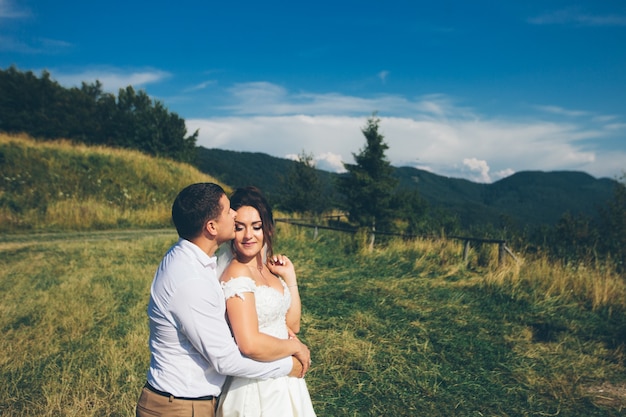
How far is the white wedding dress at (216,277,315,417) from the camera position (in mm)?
2223

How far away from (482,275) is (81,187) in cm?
1801

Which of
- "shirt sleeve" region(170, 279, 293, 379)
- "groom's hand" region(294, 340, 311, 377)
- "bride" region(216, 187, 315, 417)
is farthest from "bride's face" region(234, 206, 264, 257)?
"groom's hand" region(294, 340, 311, 377)

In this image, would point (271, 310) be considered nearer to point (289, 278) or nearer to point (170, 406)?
point (289, 278)

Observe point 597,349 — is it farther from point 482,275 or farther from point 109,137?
point 109,137

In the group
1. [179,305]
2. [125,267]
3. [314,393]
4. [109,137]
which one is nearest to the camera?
[179,305]

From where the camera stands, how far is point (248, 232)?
2.40 meters

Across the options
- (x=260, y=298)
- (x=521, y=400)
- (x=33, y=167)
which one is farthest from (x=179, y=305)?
(x=33, y=167)

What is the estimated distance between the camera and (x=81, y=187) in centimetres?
1925

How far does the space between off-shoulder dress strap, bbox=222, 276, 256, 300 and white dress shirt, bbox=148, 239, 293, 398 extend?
0.10 metres

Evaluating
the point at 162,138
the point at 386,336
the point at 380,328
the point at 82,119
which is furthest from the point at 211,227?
the point at 82,119

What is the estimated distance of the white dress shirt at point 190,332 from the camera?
1.83m

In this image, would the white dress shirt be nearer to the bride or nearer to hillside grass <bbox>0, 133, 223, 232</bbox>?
the bride

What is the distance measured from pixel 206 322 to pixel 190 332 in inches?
3.4

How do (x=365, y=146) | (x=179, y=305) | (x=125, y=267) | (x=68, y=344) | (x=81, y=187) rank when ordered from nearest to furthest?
(x=179, y=305) → (x=68, y=344) → (x=125, y=267) → (x=81, y=187) → (x=365, y=146)
